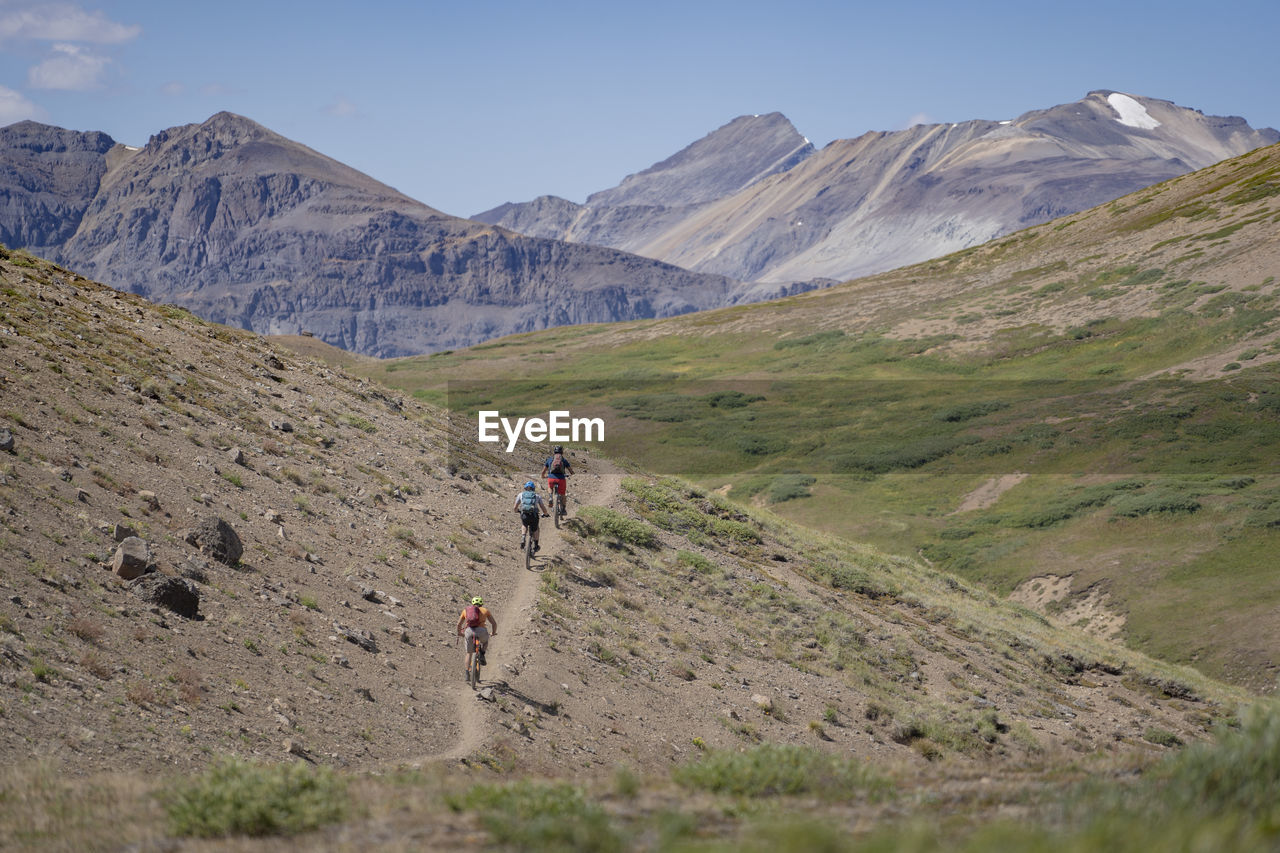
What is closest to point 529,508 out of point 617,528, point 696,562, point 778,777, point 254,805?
point 617,528

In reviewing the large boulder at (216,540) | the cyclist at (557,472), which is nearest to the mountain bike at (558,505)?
the cyclist at (557,472)

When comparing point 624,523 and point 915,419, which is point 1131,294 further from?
point 624,523

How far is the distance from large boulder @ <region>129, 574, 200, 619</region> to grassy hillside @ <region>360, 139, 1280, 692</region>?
3103 cm

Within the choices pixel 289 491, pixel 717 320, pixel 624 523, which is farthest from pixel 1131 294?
pixel 289 491

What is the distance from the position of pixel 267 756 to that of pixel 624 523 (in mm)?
17306

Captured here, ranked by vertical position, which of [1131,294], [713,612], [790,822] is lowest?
[713,612]

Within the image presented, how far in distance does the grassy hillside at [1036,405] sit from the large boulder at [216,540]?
1202 inches

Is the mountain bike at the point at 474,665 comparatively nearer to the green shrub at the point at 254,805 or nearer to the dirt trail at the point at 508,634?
the dirt trail at the point at 508,634

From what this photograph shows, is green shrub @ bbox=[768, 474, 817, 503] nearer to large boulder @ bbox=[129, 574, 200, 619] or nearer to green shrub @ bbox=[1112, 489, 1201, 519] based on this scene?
green shrub @ bbox=[1112, 489, 1201, 519]

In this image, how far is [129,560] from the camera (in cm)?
1600

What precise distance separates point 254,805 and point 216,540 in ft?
36.2

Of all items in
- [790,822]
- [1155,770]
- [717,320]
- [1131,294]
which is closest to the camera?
[790,822]

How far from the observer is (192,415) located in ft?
81.0

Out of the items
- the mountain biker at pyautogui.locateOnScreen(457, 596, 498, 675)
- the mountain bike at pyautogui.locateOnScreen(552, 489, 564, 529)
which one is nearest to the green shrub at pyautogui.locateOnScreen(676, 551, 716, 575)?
the mountain bike at pyautogui.locateOnScreen(552, 489, 564, 529)
